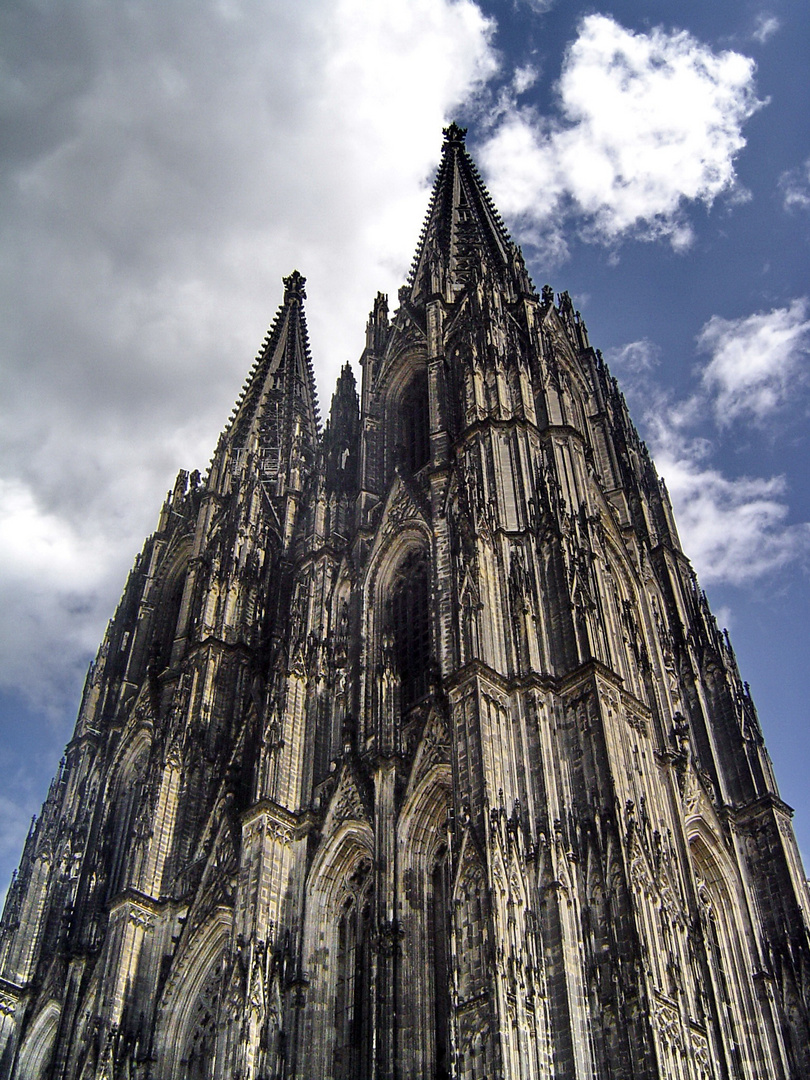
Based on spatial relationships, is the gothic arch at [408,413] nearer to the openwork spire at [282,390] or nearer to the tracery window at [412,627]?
the tracery window at [412,627]

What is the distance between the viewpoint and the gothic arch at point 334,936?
76.8ft

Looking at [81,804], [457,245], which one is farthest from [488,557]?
[457,245]

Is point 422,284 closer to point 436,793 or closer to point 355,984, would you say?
point 436,793

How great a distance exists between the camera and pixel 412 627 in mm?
30094

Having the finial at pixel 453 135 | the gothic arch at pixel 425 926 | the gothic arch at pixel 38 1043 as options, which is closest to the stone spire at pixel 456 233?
the finial at pixel 453 135

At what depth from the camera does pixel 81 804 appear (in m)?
36.4

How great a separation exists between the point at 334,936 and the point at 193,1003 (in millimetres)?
4536

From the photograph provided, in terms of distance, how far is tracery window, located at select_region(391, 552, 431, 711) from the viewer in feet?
92.7

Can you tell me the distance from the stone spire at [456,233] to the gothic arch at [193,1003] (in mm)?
23461

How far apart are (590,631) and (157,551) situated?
2557 cm

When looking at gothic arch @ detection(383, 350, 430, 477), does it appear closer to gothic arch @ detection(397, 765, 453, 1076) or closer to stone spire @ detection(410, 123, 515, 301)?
stone spire @ detection(410, 123, 515, 301)

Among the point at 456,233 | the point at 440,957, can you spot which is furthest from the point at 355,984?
the point at 456,233

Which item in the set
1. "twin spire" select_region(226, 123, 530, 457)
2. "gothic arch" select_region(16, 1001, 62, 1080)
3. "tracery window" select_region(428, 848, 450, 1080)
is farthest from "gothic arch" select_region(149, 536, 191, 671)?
"tracery window" select_region(428, 848, 450, 1080)

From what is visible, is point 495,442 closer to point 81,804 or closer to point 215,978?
point 215,978
